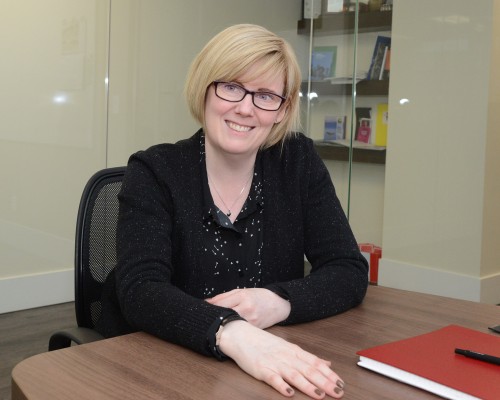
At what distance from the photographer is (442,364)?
867 millimetres

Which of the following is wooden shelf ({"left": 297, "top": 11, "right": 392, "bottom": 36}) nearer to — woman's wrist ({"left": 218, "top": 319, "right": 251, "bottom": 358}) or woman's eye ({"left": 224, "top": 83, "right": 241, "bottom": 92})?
woman's eye ({"left": 224, "top": 83, "right": 241, "bottom": 92})

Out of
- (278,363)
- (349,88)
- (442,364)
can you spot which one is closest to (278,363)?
(278,363)

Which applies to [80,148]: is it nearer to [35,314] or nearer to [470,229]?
[35,314]

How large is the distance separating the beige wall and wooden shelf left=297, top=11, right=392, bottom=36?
100mm

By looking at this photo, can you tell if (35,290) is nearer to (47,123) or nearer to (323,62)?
(47,123)

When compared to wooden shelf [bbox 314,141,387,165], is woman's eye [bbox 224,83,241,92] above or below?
above

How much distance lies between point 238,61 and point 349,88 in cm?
291

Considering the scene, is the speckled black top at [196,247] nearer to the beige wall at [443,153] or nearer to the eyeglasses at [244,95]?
the eyeglasses at [244,95]

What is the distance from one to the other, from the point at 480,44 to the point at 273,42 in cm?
247

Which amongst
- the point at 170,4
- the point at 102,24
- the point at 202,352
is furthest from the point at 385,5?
the point at 202,352

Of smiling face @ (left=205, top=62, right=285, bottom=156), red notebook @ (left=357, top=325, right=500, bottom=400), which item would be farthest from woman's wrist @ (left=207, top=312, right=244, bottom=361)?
smiling face @ (left=205, top=62, right=285, bottom=156)

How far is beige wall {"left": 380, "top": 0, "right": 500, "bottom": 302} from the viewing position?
3.47 m

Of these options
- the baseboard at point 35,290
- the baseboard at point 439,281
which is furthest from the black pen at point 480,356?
the baseboard at point 35,290

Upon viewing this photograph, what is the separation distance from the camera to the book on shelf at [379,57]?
13.0 feet
